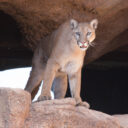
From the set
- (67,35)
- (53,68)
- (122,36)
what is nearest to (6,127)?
(53,68)

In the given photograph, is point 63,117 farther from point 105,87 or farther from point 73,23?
point 105,87

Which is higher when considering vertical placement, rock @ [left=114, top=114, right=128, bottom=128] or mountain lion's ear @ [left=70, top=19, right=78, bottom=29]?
mountain lion's ear @ [left=70, top=19, right=78, bottom=29]

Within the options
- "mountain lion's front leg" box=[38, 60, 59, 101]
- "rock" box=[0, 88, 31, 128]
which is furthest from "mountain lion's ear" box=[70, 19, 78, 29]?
"rock" box=[0, 88, 31, 128]

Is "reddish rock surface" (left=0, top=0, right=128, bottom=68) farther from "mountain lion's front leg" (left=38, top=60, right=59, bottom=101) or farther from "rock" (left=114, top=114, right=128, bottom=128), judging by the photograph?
"rock" (left=114, top=114, right=128, bottom=128)

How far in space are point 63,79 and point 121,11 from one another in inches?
51.1

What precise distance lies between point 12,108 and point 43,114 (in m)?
0.39

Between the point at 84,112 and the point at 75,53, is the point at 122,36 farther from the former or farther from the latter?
the point at 84,112

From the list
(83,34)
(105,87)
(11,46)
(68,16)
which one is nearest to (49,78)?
(83,34)

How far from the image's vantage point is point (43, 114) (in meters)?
3.47

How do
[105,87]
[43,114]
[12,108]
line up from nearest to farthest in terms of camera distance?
[12,108] < [43,114] < [105,87]

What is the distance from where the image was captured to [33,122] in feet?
11.1

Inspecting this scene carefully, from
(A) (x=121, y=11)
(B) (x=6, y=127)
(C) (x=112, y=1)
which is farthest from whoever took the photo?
(A) (x=121, y=11)

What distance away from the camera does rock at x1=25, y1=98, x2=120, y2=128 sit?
3424 mm

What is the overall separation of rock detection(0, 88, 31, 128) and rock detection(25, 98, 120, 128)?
164 millimetres
